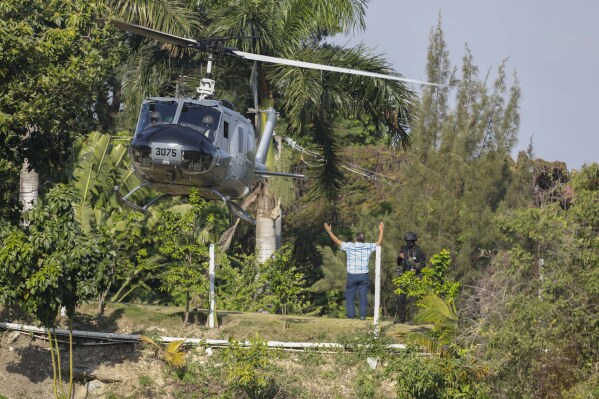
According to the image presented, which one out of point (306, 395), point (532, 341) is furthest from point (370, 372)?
point (532, 341)

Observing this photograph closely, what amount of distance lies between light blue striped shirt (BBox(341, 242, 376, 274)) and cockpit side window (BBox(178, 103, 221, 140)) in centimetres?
297

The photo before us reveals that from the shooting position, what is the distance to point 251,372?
17.9 m

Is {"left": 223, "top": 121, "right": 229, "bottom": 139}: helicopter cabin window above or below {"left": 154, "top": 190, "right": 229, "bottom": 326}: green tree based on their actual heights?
above

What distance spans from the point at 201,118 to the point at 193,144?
2.63 ft

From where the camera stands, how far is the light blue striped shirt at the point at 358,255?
67.6 ft

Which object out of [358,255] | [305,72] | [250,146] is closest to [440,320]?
[358,255]

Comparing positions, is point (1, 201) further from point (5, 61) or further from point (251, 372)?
point (251, 372)

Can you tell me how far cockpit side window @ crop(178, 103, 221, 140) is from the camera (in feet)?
64.3

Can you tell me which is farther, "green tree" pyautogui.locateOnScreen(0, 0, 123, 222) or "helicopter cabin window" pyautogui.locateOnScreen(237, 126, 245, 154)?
"helicopter cabin window" pyautogui.locateOnScreen(237, 126, 245, 154)

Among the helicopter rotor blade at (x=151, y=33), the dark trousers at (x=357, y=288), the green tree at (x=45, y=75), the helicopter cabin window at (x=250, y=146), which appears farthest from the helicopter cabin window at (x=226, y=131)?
the dark trousers at (x=357, y=288)

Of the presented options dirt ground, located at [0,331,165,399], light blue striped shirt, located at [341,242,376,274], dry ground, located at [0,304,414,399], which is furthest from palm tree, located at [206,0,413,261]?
dirt ground, located at [0,331,165,399]

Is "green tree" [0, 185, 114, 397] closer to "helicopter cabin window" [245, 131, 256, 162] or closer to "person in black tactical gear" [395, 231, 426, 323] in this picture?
"helicopter cabin window" [245, 131, 256, 162]

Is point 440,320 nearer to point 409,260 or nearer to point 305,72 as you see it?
point 409,260

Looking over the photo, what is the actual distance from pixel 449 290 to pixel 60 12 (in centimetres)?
735
